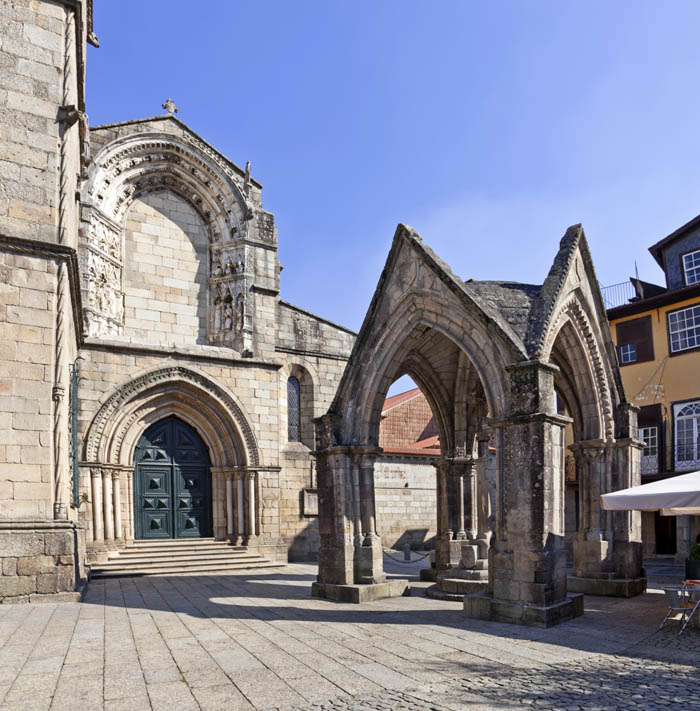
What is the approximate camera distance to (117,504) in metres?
16.5

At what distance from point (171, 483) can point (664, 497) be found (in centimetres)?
1291

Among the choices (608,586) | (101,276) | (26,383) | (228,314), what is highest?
(101,276)

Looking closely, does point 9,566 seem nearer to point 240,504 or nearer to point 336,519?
point 336,519

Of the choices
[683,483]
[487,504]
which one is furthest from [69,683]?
[487,504]

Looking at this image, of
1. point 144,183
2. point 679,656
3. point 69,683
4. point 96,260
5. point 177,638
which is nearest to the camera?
point 69,683

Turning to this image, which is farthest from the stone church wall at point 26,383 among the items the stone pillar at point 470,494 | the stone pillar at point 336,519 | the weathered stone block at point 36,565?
the stone pillar at point 470,494

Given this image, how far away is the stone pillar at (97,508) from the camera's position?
16078 millimetres

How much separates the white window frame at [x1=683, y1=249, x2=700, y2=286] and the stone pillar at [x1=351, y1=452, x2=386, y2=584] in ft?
57.8

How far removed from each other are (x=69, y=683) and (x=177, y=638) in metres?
2.00

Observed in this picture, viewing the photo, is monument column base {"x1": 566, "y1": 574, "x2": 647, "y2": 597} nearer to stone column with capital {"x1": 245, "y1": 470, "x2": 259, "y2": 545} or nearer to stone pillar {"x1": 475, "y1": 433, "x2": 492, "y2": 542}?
stone pillar {"x1": 475, "y1": 433, "x2": 492, "y2": 542}

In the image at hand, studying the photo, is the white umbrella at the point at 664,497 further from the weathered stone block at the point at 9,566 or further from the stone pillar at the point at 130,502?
the stone pillar at the point at 130,502

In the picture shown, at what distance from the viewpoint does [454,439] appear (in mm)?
13414

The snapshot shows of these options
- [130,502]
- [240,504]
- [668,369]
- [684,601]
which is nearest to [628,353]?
[668,369]

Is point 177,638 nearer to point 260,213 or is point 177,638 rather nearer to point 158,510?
point 158,510
